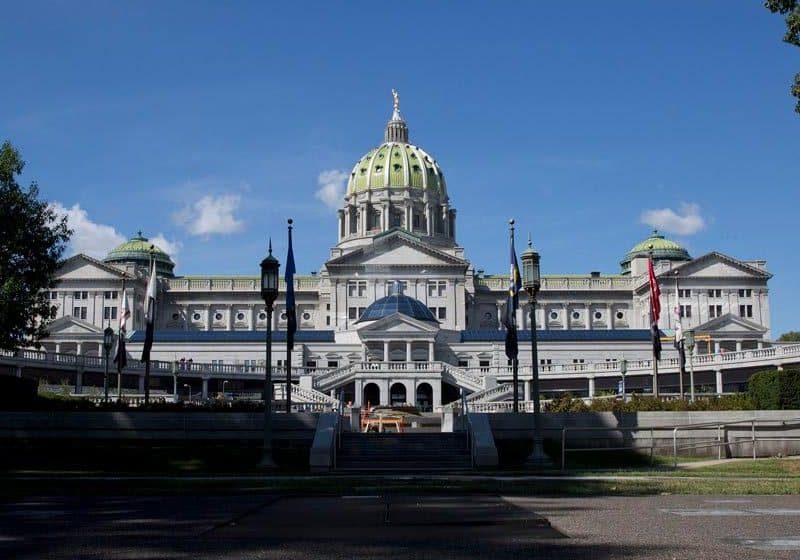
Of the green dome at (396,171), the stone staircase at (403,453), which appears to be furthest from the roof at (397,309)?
the stone staircase at (403,453)

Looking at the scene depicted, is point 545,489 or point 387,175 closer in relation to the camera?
point 545,489

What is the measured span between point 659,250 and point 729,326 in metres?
42.8

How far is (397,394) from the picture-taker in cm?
9881

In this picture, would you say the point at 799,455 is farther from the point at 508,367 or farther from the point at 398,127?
the point at 398,127

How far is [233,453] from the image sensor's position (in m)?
36.2

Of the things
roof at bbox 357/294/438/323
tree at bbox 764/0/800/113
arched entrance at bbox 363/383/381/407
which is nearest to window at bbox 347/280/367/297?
roof at bbox 357/294/438/323

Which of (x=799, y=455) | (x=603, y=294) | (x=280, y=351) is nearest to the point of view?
(x=799, y=455)

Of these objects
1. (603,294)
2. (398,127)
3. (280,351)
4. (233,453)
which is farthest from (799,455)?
(398,127)

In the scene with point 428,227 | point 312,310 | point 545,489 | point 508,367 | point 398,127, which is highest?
point 398,127

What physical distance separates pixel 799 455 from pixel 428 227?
5635 inches

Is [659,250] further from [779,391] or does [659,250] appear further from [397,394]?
[779,391]

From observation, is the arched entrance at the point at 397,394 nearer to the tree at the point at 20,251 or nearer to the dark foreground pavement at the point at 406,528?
the tree at the point at 20,251

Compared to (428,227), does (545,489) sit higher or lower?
lower

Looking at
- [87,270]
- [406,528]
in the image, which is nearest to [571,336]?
[87,270]
